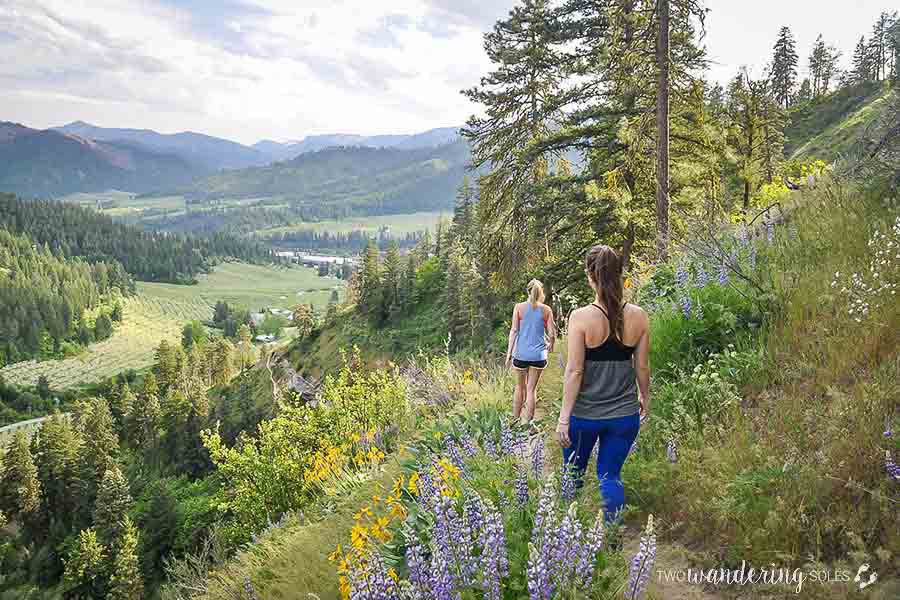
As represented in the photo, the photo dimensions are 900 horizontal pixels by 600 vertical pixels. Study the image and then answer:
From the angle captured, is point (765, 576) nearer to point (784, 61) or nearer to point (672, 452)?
point (672, 452)

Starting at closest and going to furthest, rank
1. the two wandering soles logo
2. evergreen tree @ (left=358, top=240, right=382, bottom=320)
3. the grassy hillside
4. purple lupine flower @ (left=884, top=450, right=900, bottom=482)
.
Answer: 1. the two wandering soles logo
2. purple lupine flower @ (left=884, top=450, right=900, bottom=482)
3. the grassy hillside
4. evergreen tree @ (left=358, top=240, right=382, bottom=320)

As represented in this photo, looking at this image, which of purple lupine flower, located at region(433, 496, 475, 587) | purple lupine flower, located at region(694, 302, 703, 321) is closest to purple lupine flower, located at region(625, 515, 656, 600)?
purple lupine flower, located at region(433, 496, 475, 587)

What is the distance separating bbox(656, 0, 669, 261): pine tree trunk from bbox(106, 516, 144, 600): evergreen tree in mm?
53778

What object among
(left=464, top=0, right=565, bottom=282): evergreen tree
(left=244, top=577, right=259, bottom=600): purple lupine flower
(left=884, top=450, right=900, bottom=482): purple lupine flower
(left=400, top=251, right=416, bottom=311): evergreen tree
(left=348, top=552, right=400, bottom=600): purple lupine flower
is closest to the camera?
(left=348, top=552, right=400, bottom=600): purple lupine flower

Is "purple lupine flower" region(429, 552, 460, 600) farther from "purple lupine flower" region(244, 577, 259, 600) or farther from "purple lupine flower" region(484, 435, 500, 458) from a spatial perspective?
"purple lupine flower" region(244, 577, 259, 600)

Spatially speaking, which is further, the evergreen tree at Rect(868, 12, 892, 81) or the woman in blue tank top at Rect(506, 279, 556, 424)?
the evergreen tree at Rect(868, 12, 892, 81)

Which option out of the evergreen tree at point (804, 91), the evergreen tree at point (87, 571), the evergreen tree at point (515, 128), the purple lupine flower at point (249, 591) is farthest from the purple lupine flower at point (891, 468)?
the evergreen tree at point (804, 91)

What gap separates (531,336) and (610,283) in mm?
3514

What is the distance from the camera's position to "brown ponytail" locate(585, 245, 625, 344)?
3928 millimetres

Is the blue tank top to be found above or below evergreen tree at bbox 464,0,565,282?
below

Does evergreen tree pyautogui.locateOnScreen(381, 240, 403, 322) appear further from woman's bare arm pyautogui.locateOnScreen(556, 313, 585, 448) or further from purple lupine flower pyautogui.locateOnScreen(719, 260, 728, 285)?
woman's bare arm pyautogui.locateOnScreen(556, 313, 585, 448)

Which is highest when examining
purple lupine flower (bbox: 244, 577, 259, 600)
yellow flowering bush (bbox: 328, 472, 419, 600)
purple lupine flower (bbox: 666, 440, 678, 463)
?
purple lupine flower (bbox: 666, 440, 678, 463)

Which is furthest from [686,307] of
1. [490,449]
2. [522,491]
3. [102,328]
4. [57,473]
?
[102,328]

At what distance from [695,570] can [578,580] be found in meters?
1.52
